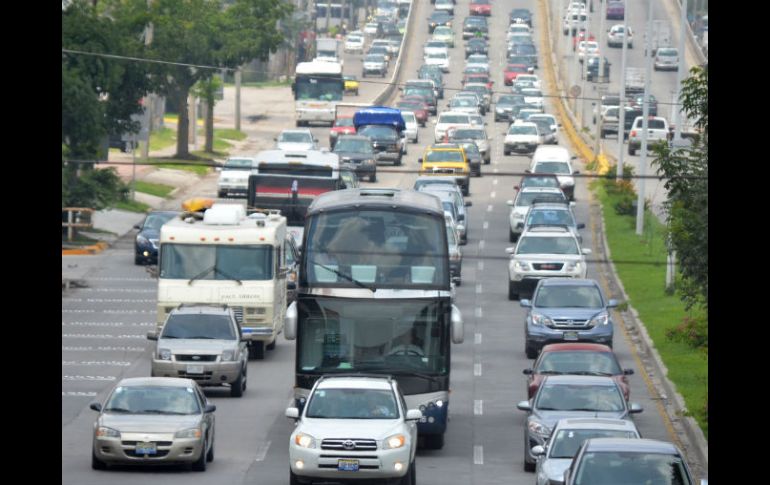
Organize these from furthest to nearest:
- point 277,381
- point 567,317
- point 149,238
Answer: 1. point 149,238
2. point 567,317
3. point 277,381

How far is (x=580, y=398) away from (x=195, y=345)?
8.85 metres

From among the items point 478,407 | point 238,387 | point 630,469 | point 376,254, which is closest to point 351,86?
point 238,387

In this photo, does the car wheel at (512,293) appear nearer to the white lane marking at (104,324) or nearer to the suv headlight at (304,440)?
the white lane marking at (104,324)

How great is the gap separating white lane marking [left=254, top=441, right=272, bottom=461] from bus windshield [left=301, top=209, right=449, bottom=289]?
289cm

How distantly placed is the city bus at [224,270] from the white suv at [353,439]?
12418 millimetres

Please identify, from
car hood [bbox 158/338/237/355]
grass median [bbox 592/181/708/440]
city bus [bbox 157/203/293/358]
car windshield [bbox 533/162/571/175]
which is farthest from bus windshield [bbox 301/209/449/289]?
car windshield [bbox 533/162/571/175]

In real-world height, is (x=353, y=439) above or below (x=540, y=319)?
above

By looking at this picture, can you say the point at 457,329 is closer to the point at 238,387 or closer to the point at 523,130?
the point at 238,387

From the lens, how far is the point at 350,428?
90.0ft

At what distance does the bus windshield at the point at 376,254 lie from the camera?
32.4 m

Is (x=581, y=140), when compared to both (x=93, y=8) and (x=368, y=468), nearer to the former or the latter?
(x=93, y=8)

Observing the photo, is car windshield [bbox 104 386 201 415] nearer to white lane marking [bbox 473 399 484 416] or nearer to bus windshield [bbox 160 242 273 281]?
white lane marking [bbox 473 399 484 416]
